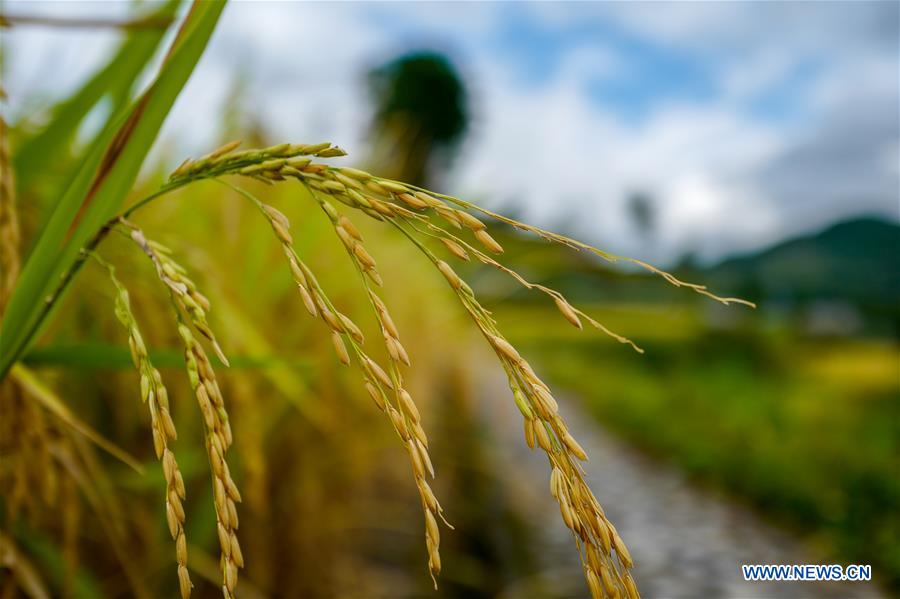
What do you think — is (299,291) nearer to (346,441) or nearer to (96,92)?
(96,92)

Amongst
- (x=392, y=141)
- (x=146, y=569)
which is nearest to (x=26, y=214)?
(x=146, y=569)

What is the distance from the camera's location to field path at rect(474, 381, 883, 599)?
2908mm

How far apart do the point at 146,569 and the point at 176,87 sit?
1498mm

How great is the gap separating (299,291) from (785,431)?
220 inches

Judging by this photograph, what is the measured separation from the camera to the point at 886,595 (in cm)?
309

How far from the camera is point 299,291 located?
2.14ft

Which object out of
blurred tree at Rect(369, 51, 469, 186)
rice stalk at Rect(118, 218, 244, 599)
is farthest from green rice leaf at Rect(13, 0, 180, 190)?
blurred tree at Rect(369, 51, 469, 186)

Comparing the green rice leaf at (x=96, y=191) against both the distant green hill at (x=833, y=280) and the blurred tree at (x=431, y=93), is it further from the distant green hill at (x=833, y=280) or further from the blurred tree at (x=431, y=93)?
the blurred tree at (x=431, y=93)

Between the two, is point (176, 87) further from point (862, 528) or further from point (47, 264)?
point (862, 528)

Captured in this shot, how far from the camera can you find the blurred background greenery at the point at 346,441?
1.62m

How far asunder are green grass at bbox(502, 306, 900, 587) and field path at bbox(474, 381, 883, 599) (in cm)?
21

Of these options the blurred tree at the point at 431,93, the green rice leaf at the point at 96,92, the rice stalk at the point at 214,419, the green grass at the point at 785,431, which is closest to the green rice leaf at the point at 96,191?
the rice stalk at the point at 214,419

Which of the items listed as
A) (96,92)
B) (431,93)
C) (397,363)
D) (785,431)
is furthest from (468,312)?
(431,93)

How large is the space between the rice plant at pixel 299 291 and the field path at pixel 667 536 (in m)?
2.35
